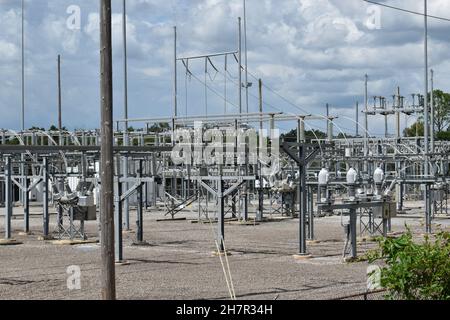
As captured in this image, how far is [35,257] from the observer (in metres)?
21.7

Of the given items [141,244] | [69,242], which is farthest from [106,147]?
[69,242]

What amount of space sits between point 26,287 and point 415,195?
44.6 metres

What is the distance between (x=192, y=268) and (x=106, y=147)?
9094 millimetres

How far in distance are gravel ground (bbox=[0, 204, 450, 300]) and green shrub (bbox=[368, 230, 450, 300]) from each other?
3.25m

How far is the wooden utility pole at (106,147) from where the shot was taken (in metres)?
10.1

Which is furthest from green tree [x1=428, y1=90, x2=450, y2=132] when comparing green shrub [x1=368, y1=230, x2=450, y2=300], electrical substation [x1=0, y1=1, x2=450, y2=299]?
green shrub [x1=368, y1=230, x2=450, y2=300]

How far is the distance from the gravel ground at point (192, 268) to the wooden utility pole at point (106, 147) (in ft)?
13.5

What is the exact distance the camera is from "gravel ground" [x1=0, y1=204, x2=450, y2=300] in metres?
14.9

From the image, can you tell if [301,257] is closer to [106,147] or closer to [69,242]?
[69,242]

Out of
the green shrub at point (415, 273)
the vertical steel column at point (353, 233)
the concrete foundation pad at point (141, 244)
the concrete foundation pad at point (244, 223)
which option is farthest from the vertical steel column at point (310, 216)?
the green shrub at point (415, 273)

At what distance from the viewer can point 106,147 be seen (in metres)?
10.2

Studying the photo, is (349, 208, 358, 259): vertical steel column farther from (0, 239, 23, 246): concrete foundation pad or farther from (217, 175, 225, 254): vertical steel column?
(0, 239, 23, 246): concrete foundation pad
